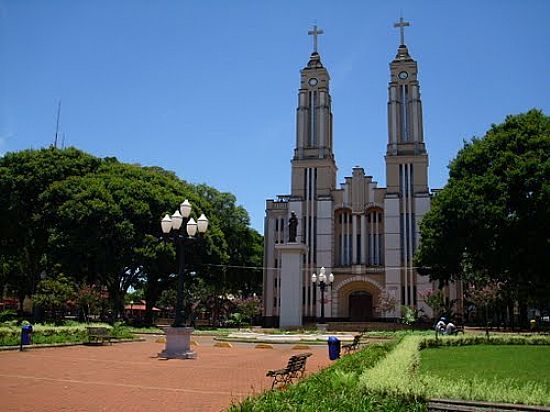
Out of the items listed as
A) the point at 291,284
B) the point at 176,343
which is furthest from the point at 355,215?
the point at 176,343

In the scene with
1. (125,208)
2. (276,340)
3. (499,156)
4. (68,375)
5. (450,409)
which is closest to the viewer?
(450,409)

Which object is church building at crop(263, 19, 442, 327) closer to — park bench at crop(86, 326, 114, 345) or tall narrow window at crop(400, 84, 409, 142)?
tall narrow window at crop(400, 84, 409, 142)

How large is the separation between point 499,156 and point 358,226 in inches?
1113

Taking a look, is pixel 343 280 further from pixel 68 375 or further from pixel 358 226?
pixel 68 375

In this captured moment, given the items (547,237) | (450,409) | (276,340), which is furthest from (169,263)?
(450,409)

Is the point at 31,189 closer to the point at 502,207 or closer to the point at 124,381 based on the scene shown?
the point at 502,207

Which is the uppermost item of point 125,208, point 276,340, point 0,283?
point 125,208

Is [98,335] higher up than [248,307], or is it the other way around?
[248,307]

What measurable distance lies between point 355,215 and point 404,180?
628 cm

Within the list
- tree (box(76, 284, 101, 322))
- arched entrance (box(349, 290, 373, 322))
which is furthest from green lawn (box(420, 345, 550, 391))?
arched entrance (box(349, 290, 373, 322))

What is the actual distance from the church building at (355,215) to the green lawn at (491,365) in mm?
35025

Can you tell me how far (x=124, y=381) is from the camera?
37.3 feet

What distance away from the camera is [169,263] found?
132 feet

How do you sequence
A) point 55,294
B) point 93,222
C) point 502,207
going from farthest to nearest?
point 93,222 → point 55,294 → point 502,207
